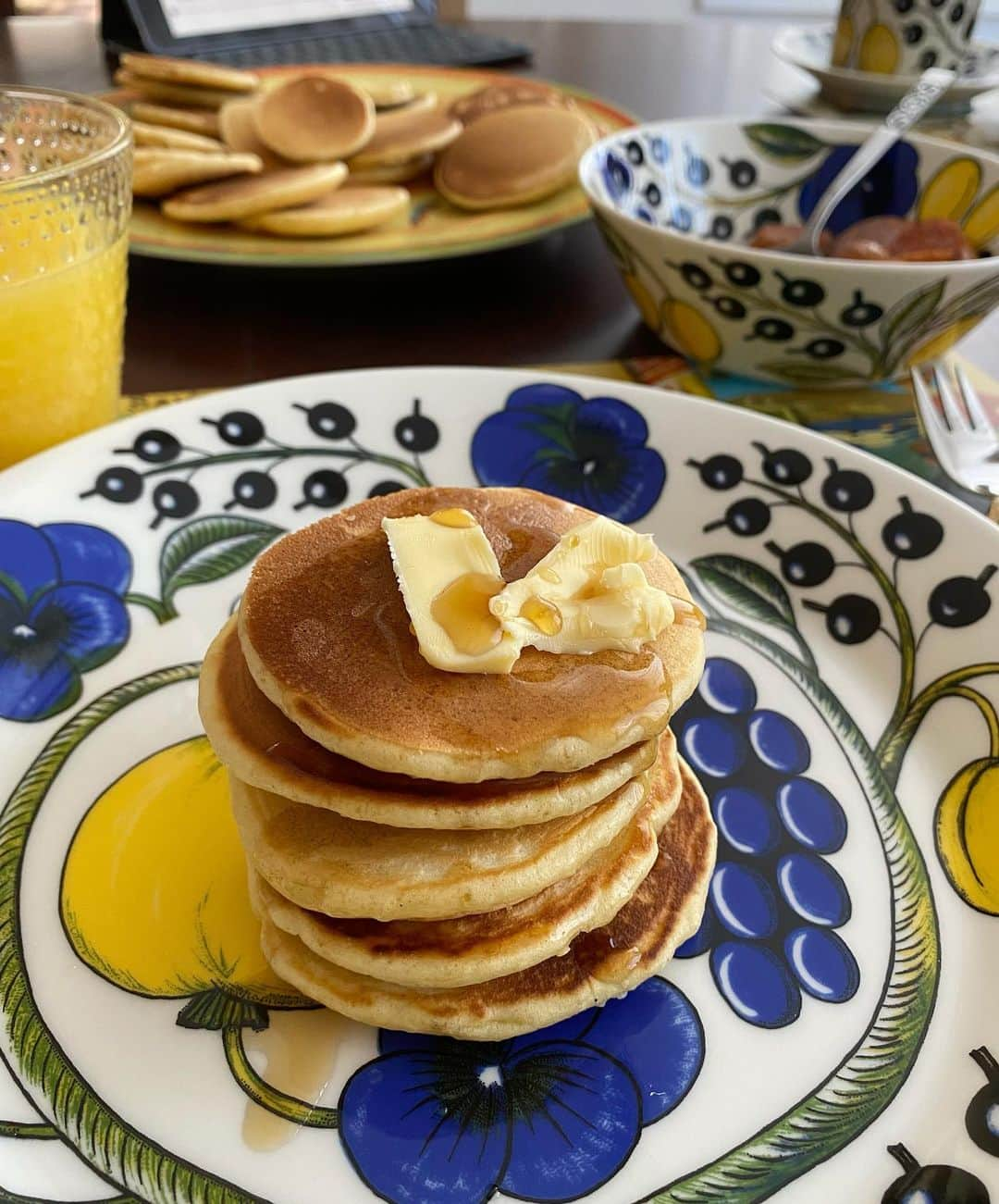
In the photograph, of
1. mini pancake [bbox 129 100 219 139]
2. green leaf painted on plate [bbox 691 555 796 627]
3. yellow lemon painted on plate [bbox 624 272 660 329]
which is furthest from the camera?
mini pancake [bbox 129 100 219 139]

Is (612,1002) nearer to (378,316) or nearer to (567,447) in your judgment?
(567,447)

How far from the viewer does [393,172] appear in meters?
2.01

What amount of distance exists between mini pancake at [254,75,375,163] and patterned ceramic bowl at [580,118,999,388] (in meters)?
0.53

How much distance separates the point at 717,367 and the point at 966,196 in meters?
0.59

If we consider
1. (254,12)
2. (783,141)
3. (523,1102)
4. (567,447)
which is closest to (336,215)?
(567,447)

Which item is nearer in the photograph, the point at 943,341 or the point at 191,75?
the point at 943,341

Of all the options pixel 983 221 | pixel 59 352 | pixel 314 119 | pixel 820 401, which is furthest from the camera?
pixel 314 119

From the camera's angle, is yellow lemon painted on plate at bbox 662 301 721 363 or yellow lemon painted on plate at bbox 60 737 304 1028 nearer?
yellow lemon painted on plate at bbox 60 737 304 1028

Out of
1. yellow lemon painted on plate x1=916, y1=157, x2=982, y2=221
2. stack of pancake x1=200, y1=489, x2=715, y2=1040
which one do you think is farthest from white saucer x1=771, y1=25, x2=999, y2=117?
stack of pancake x1=200, y1=489, x2=715, y2=1040

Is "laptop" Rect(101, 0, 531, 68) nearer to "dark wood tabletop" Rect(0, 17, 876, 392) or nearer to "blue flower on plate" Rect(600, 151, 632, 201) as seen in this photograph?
"dark wood tabletop" Rect(0, 17, 876, 392)

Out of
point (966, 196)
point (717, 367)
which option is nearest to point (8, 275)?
point (717, 367)

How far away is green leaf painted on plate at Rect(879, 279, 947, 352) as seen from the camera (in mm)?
1355

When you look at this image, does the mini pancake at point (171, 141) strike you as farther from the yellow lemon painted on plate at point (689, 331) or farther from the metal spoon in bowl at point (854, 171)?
the metal spoon in bowl at point (854, 171)

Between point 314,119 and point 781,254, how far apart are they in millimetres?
974
